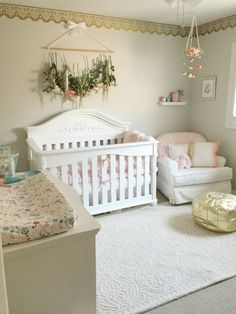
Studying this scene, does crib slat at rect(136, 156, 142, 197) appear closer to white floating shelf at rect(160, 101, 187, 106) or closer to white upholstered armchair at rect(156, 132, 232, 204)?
white upholstered armchair at rect(156, 132, 232, 204)

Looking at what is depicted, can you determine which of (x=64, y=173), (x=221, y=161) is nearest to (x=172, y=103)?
(x=221, y=161)

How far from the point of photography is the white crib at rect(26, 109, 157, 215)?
2.64 m

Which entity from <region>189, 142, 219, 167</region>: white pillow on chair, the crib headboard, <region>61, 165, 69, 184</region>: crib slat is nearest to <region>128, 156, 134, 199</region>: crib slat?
<region>61, 165, 69, 184</region>: crib slat

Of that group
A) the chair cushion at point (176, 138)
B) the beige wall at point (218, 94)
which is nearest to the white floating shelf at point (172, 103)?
the beige wall at point (218, 94)

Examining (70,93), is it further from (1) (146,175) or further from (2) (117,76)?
(1) (146,175)

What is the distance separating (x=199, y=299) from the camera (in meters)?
1.74

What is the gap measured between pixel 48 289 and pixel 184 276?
1.28m

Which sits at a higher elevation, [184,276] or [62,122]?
[62,122]

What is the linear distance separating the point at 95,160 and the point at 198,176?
1.28m

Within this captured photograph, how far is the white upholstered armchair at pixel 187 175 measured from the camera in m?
3.16

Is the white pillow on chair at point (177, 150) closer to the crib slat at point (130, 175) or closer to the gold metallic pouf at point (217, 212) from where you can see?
the crib slat at point (130, 175)

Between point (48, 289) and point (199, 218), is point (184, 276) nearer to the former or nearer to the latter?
point (199, 218)

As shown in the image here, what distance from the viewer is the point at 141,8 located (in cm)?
304

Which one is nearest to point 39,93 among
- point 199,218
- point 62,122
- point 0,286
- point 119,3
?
point 62,122
